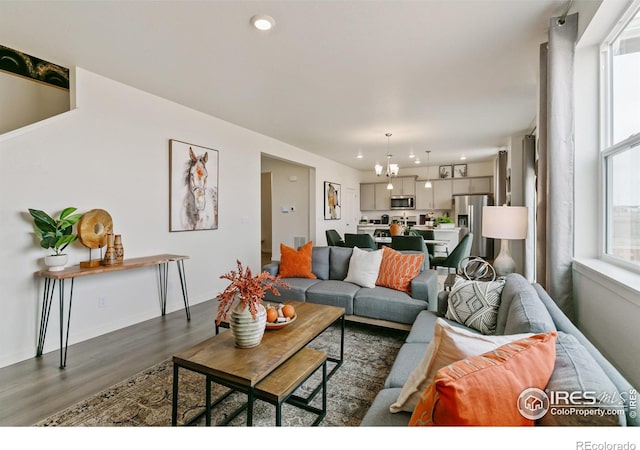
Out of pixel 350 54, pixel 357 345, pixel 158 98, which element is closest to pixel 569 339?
pixel 357 345

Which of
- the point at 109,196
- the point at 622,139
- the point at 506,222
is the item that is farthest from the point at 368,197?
the point at 622,139

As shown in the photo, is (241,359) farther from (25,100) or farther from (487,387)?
(25,100)

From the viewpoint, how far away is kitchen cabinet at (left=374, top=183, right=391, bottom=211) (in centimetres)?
948

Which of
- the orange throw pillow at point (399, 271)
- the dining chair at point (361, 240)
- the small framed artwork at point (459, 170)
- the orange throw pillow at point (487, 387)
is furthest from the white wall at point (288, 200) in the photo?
the orange throw pillow at point (487, 387)

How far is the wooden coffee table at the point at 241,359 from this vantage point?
1.45 m

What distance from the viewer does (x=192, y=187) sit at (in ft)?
13.3

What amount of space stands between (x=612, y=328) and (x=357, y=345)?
1.81 m

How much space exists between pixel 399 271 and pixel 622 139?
1.99 meters

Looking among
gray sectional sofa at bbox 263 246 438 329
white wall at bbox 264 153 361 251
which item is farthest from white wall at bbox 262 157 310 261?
gray sectional sofa at bbox 263 246 438 329

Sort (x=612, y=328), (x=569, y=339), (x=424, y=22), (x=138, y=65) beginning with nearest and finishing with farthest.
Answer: (x=569, y=339), (x=612, y=328), (x=424, y=22), (x=138, y=65)

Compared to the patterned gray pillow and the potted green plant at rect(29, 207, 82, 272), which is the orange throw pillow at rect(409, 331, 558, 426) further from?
the potted green plant at rect(29, 207, 82, 272)

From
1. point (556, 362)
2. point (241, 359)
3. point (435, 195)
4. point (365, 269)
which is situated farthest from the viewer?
point (435, 195)

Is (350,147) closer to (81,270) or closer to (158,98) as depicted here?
(158,98)

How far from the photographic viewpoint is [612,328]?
4.98 feet
